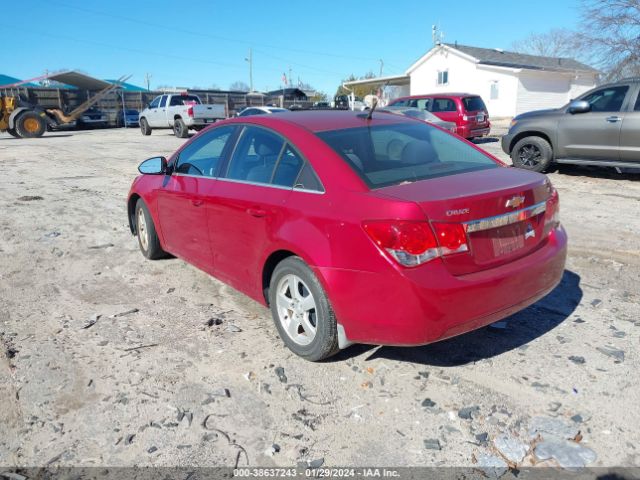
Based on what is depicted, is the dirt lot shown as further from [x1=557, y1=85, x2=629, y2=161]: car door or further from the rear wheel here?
the rear wheel

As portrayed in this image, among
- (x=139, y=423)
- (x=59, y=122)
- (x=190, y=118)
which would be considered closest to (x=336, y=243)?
(x=139, y=423)

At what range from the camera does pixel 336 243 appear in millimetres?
2947

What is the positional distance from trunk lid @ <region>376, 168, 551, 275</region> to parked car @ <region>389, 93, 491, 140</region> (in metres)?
14.5

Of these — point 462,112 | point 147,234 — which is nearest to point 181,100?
point 462,112

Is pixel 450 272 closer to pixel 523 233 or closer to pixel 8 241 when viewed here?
pixel 523 233

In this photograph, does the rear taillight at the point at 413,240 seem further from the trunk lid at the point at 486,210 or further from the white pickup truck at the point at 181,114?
the white pickup truck at the point at 181,114

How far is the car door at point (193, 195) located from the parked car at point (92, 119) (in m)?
31.1

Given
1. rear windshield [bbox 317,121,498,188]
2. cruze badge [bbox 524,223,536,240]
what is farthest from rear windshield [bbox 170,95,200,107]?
cruze badge [bbox 524,223,536,240]

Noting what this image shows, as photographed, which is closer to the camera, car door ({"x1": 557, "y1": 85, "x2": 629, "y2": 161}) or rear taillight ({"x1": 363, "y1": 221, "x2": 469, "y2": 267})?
rear taillight ({"x1": 363, "y1": 221, "x2": 469, "y2": 267})

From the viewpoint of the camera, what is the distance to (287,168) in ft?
11.5

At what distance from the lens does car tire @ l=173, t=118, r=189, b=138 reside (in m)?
23.0

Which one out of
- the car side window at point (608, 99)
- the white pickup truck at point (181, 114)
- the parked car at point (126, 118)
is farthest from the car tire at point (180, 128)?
the car side window at point (608, 99)

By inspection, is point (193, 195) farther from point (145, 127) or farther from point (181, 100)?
point (145, 127)

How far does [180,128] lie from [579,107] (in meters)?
17.9
